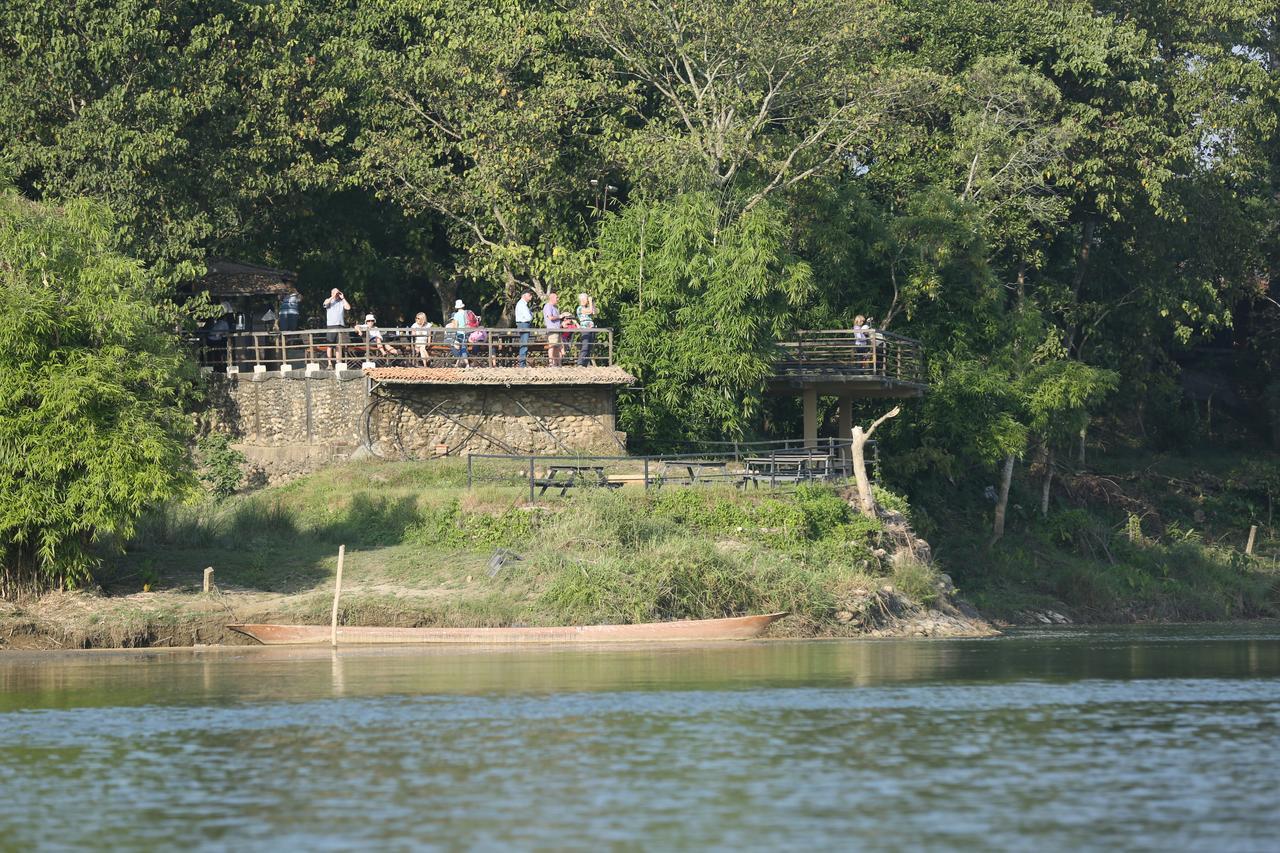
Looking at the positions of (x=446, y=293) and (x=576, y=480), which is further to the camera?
(x=446, y=293)

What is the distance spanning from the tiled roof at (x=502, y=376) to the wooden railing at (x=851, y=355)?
5.55m

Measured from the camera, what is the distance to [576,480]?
40781 millimetres

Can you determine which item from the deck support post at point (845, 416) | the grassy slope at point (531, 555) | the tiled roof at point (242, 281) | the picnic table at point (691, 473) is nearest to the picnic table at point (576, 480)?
the grassy slope at point (531, 555)

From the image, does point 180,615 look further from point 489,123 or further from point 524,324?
point 489,123

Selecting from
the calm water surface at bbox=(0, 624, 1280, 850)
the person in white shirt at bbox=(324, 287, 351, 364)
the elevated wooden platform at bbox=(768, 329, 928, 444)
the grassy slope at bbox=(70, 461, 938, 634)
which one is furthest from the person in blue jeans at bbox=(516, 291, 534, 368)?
the calm water surface at bbox=(0, 624, 1280, 850)

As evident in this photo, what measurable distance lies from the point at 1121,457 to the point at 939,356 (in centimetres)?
1674

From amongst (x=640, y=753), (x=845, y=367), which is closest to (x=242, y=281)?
(x=845, y=367)

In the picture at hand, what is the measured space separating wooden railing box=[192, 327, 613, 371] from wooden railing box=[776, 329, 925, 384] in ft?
17.8

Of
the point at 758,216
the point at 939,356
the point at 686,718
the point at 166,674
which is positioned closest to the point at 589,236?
the point at 758,216

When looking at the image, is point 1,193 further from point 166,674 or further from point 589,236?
point 589,236

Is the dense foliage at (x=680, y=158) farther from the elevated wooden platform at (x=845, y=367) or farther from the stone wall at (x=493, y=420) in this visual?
the stone wall at (x=493, y=420)

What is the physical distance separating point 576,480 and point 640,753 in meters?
19.4

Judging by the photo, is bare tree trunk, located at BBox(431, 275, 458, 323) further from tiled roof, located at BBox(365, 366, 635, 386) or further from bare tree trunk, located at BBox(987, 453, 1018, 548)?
bare tree trunk, located at BBox(987, 453, 1018, 548)

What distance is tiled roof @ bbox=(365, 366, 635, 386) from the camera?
44.7m
